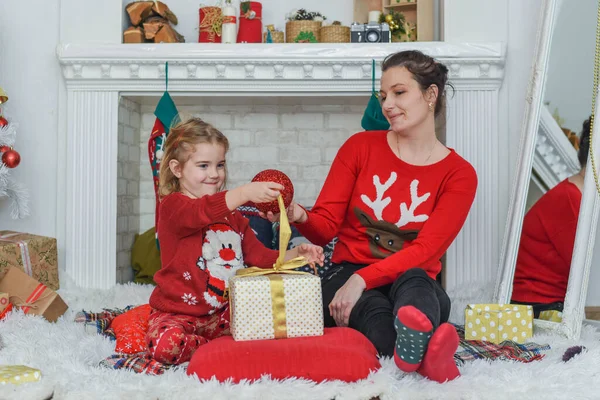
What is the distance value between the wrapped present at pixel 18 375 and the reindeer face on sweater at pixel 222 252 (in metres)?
0.54

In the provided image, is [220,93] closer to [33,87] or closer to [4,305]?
[33,87]

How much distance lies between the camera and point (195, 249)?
6.46 feet

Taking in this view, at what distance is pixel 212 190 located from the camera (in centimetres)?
204

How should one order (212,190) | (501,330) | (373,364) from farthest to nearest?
(501,330), (212,190), (373,364)

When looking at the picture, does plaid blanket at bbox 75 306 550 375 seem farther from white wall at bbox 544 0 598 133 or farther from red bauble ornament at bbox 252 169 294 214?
white wall at bbox 544 0 598 133

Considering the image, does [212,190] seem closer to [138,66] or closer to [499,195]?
[138,66]

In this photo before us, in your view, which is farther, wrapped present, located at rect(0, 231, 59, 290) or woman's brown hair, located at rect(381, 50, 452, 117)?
wrapped present, located at rect(0, 231, 59, 290)

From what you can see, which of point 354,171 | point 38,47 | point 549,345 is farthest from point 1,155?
point 549,345

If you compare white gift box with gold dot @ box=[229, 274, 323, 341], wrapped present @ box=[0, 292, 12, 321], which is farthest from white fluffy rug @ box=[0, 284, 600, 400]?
wrapped present @ box=[0, 292, 12, 321]

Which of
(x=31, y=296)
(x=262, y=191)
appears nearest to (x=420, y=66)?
(x=262, y=191)

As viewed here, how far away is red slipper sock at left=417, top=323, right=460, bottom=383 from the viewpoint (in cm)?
150

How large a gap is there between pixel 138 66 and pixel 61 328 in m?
1.29

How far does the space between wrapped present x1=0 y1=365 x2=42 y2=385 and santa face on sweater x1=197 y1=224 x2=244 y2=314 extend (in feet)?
1.62

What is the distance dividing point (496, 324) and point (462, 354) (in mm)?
332
